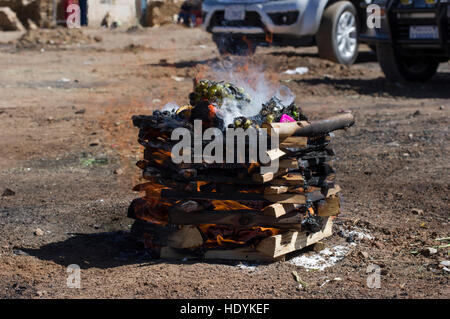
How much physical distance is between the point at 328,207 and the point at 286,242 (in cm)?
48

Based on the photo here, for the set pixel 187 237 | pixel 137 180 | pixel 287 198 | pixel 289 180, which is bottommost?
pixel 137 180

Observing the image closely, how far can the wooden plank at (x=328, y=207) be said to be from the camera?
4660mm

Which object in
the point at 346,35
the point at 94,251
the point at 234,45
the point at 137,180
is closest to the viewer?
the point at 94,251

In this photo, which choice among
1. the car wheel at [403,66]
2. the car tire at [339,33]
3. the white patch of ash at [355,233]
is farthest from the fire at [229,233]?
the car tire at [339,33]

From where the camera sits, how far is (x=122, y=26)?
998 inches

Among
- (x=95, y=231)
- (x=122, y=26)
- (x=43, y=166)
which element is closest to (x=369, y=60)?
(x=43, y=166)

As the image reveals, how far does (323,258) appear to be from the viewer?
4555 mm

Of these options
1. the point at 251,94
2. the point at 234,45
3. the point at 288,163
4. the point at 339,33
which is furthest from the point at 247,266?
the point at 234,45

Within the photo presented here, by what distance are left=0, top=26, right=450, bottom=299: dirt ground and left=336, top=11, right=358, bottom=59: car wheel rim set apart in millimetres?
442

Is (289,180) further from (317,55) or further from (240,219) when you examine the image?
(317,55)

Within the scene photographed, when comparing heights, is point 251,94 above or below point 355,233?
above

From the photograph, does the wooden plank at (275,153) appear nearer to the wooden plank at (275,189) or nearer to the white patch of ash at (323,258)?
the wooden plank at (275,189)
